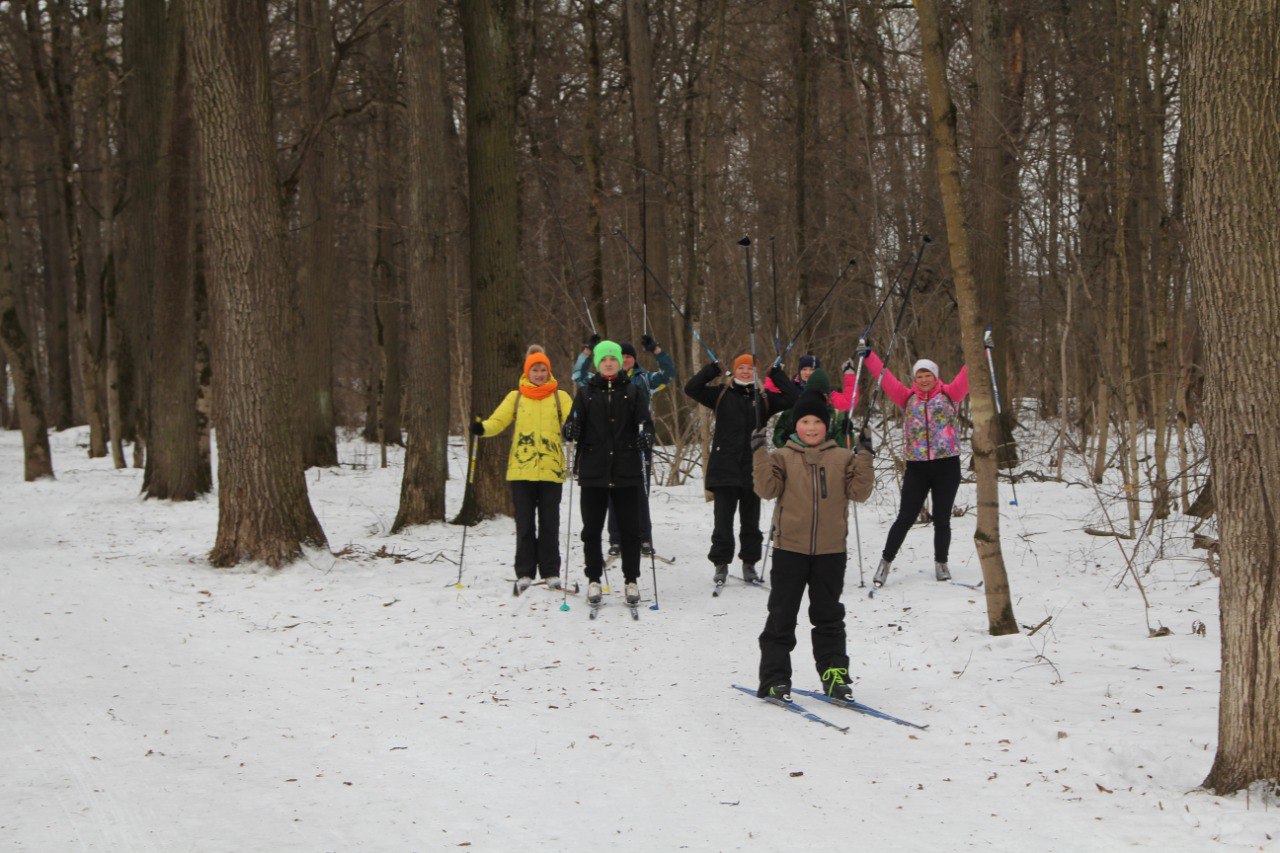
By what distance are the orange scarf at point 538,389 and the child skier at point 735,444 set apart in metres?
1.15

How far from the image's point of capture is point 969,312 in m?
6.63

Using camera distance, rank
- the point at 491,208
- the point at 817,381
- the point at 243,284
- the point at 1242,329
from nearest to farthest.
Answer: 1. the point at 1242,329
2. the point at 817,381
3. the point at 243,284
4. the point at 491,208

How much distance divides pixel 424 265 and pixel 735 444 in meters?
4.60

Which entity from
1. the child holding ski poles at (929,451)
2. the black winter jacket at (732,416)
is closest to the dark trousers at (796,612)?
the black winter jacket at (732,416)

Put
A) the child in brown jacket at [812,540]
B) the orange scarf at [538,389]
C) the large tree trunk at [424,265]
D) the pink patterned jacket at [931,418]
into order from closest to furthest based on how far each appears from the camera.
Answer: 1. the child in brown jacket at [812,540]
2. the orange scarf at [538,389]
3. the pink patterned jacket at [931,418]
4. the large tree trunk at [424,265]

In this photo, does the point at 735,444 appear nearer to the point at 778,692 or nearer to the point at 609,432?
the point at 609,432

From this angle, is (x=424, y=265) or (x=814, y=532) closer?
(x=814, y=532)

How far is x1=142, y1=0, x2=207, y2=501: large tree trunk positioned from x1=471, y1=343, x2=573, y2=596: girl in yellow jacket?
289 inches

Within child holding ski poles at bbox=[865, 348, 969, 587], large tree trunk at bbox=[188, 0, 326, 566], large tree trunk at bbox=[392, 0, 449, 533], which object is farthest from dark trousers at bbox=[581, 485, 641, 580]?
large tree trunk at bbox=[392, 0, 449, 533]

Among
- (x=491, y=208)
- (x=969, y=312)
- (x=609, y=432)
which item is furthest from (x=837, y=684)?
(x=491, y=208)

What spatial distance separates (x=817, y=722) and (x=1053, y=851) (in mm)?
1778

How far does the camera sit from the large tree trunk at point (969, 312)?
6469 millimetres

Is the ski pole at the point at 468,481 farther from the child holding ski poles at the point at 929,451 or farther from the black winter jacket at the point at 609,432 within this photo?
the child holding ski poles at the point at 929,451

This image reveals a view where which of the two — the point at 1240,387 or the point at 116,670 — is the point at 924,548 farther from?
the point at 116,670
